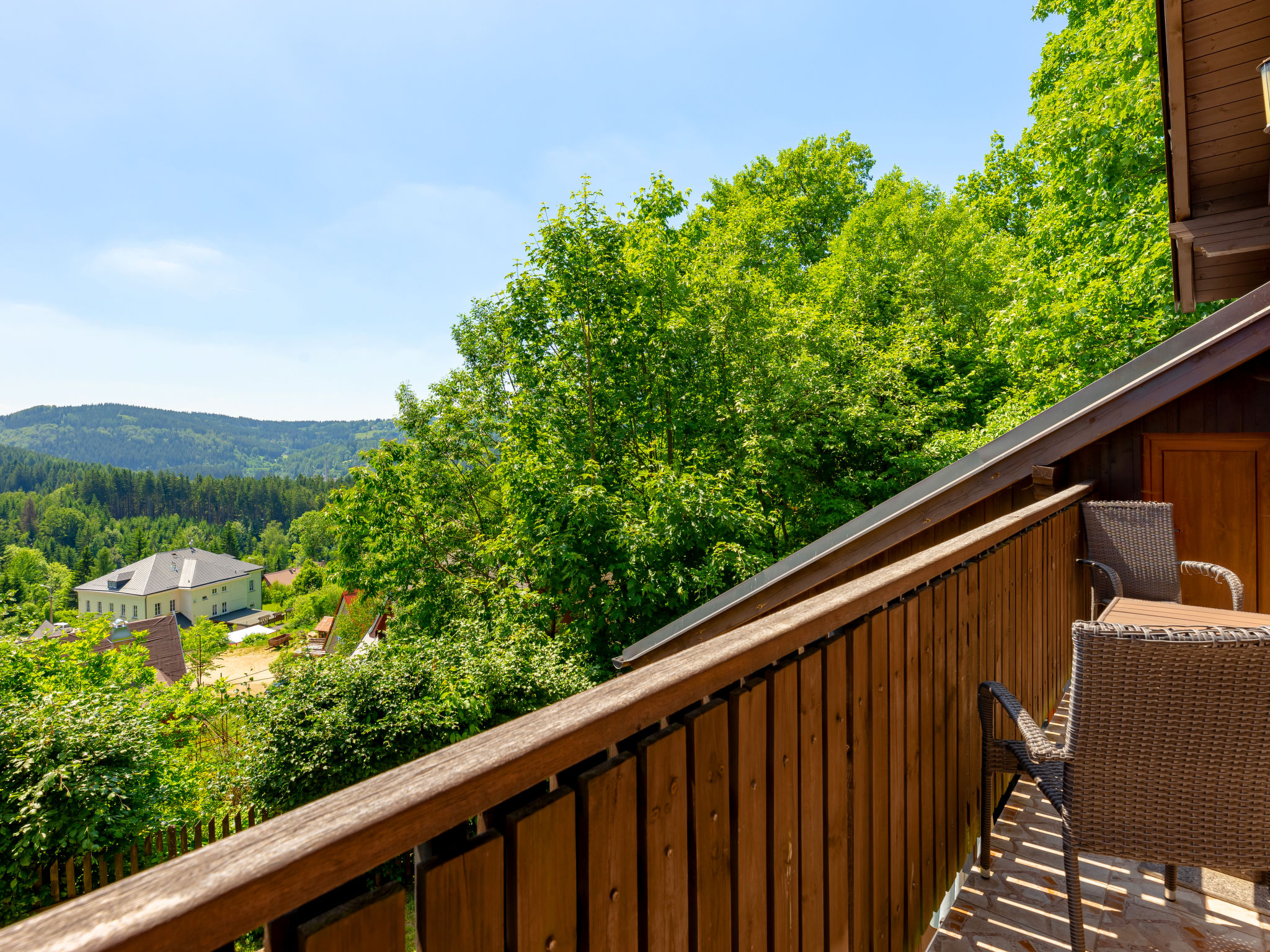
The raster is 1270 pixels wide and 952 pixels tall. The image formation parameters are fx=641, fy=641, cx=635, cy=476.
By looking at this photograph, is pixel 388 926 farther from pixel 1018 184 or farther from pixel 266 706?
pixel 1018 184

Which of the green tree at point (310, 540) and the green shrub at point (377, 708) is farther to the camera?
the green tree at point (310, 540)

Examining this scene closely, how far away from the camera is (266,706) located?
10148mm

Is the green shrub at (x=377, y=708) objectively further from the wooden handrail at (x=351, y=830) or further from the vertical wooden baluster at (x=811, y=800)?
the wooden handrail at (x=351, y=830)

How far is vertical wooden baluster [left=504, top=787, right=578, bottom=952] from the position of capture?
0.78 meters

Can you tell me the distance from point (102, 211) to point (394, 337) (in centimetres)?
3312

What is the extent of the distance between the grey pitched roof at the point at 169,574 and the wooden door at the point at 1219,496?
308 feet

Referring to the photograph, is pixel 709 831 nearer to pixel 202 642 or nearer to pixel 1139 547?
pixel 1139 547

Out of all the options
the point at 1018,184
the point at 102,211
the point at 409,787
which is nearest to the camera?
the point at 409,787

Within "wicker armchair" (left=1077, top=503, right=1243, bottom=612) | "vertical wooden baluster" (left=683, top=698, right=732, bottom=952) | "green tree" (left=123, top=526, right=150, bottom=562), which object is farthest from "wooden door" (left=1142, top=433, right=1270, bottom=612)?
"green tree" (left=123, top=526, right=150, bottom=562)

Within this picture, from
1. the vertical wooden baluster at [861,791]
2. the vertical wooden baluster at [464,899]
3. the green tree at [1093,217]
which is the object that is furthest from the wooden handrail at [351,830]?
the green tree at [1093,217]

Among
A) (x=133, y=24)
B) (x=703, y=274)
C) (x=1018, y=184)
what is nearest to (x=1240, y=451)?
(x=703, y=274)

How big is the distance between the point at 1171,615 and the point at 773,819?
2864 millimetres

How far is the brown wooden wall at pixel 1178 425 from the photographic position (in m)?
4.95

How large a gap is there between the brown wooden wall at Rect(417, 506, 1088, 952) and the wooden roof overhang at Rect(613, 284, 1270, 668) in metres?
2.59
